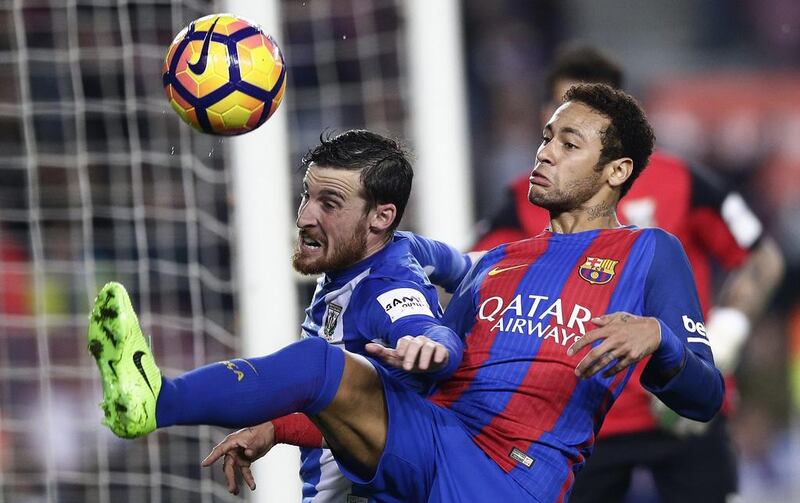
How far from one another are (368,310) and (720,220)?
1984 mm

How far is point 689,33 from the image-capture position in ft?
30.0

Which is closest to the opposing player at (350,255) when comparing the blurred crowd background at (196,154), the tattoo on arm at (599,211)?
the tattoo on arm at (599,211)

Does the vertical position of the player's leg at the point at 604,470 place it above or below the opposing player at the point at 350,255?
below

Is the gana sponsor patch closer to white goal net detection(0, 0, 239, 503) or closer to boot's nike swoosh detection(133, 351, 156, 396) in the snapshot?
boot's nike swoosh detection(133, 351, 156, 396)

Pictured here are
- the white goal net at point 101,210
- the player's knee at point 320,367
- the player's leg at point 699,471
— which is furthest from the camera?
the white goal net at point 101,210

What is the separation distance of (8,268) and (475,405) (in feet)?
14.3

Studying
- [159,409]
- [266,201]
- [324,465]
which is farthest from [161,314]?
[159,409]

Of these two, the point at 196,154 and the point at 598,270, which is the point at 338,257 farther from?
the point at 196,154

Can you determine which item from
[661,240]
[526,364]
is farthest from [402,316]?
[661,240]

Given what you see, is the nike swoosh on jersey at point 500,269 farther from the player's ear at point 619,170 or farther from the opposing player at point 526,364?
the player's ear at point 619,170

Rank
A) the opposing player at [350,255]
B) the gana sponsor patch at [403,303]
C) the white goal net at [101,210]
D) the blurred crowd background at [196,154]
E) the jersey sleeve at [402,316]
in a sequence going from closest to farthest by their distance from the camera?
the jersey sleeve at [402,316] → the gana sponsor patch at [403,303] → the opposing player at [350,255] → the blurred crowd background at [196,154] → the white goal net at [101,210]

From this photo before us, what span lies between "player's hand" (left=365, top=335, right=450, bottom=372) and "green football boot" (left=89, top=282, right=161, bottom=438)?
487 mm

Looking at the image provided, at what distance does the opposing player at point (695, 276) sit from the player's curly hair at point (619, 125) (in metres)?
1.08

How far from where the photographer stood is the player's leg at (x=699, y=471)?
4406mm
